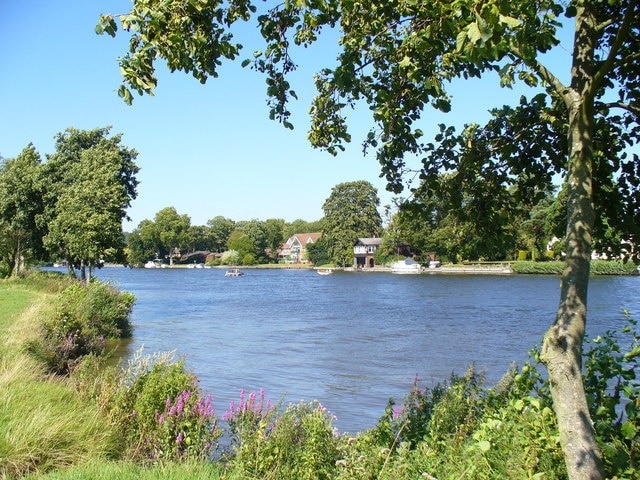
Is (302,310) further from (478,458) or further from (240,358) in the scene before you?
(478,458)

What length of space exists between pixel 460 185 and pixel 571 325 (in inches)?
82.7

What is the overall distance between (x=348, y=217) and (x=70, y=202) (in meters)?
92.7

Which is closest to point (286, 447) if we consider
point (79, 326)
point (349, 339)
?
point (79, 326)

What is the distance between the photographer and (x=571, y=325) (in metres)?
4.22

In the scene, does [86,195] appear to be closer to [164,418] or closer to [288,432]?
[164,418]

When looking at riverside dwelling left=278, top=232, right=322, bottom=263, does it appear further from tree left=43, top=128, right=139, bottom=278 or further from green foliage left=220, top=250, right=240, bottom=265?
tree left=43, top=128, right=139, bottom=278

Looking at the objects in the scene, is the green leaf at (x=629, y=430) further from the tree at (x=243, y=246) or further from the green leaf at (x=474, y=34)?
the tree at (x=243, y=246)

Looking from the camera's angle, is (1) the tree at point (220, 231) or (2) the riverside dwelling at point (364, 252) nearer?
(2) the riverside dwelling at point (364, 252)

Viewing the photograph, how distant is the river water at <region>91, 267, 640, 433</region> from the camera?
16.9 meters

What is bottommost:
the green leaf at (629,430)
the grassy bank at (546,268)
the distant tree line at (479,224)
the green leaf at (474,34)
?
the green leaf at (629,430)

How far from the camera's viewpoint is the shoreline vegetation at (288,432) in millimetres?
5074

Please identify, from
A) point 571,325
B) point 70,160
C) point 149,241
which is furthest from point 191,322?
point 149,241

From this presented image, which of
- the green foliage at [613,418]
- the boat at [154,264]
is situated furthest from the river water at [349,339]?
the boat at [154,264]

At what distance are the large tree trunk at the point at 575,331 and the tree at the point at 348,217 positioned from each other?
384ft
